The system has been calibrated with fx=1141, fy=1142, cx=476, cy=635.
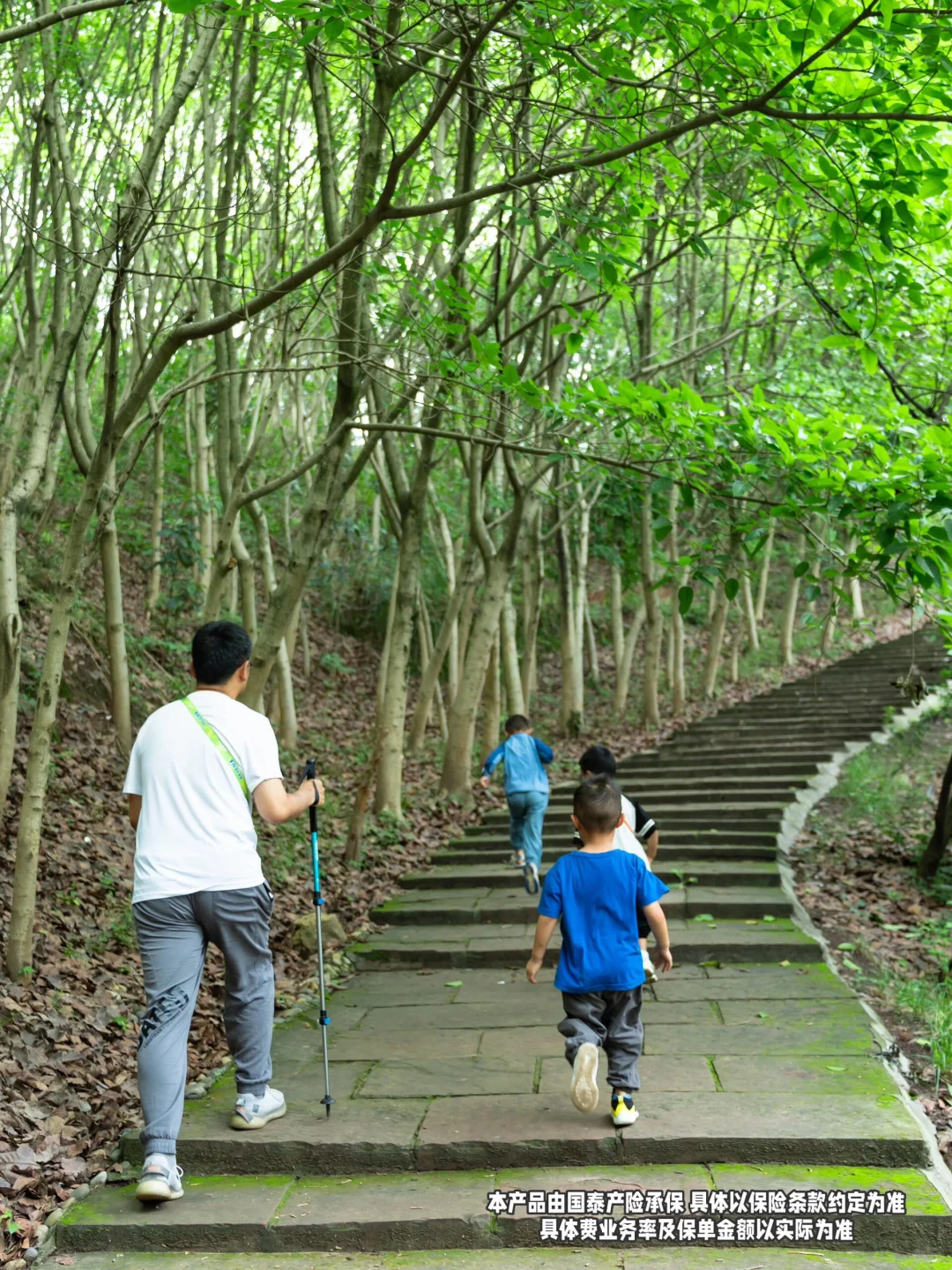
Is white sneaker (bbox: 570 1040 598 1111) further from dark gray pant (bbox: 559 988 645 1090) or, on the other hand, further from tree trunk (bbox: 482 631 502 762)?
tree trunk (bbox: 482 631 502 762)

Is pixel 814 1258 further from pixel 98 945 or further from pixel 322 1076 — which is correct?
pixel 98 945

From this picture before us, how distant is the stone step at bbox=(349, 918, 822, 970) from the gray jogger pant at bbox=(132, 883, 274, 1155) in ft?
11.4

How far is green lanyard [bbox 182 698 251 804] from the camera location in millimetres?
4379

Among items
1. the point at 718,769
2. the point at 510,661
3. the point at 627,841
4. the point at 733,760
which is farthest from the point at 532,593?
the point at 627,841

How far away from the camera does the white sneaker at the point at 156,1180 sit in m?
4.04

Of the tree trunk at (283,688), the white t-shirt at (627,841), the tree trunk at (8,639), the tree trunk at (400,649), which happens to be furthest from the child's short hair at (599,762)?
the tree trunk at (283,688)

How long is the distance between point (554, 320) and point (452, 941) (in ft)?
26.8

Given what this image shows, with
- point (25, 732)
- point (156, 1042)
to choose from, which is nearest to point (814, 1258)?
point (156, 1042)

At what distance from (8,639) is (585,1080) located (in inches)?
179

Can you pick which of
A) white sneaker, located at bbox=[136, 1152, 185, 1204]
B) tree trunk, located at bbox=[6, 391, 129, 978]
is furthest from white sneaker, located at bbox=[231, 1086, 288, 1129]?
tree trunk, located at bbox=[6, 391, 129, 978]

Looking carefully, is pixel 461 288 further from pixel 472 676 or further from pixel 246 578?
pixel 472 676

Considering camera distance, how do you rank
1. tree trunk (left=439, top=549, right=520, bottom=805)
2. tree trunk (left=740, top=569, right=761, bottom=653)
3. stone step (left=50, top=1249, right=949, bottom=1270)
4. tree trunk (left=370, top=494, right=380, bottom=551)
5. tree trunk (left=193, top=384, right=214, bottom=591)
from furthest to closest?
tree trunk (left=740, top=569, right=761, bottom=653) < tree trunk (left=370, top=494, right=380, bottom=551) < tree trunk (left=193, top=384, right=214, bottom=591) < tree trunk (left=439, top=549, right=520, bottom=805) < stone step (left=50, top=1249, right=949, bottom=1270)

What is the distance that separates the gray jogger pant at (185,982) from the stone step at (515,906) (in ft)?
14.8

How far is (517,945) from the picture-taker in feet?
26.1
